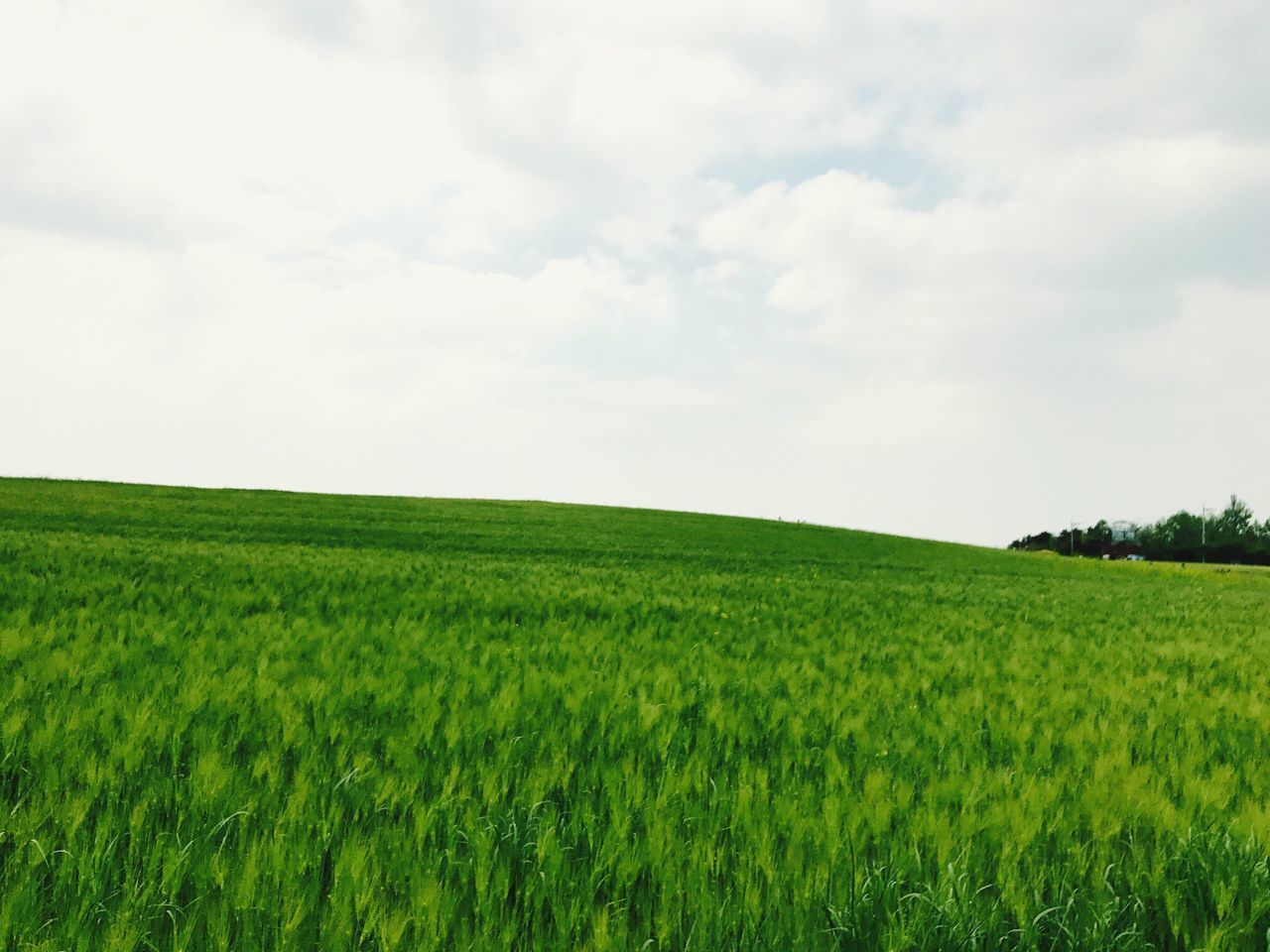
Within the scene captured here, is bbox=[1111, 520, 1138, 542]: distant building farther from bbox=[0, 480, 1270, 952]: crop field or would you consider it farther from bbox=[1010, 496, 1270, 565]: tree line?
bbox=[0, 480, 1270, 952]: crop field

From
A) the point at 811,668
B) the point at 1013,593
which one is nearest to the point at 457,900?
the point at 811,668

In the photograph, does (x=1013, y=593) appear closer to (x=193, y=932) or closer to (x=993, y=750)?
(x=993, y=750)

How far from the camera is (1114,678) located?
6.98m

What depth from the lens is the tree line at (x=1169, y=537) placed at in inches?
4510

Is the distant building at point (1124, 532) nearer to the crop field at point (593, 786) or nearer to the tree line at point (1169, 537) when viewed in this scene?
the tree line at point (1169, 537)

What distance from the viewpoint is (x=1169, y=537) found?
133 metres

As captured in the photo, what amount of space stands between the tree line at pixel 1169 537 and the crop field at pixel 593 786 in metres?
125

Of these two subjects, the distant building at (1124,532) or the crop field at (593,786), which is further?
the distant building at (1124,532)

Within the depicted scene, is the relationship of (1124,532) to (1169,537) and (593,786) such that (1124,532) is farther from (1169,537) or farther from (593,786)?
(593,786)

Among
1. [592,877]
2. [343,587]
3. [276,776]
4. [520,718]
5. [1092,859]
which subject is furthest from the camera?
[343,587]

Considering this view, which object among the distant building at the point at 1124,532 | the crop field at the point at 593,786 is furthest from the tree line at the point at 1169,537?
the crop field at the point at 593,786

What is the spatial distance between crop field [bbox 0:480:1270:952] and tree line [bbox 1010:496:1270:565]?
410 ft

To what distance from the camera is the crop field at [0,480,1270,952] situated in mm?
2225

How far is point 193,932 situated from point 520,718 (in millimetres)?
2225
